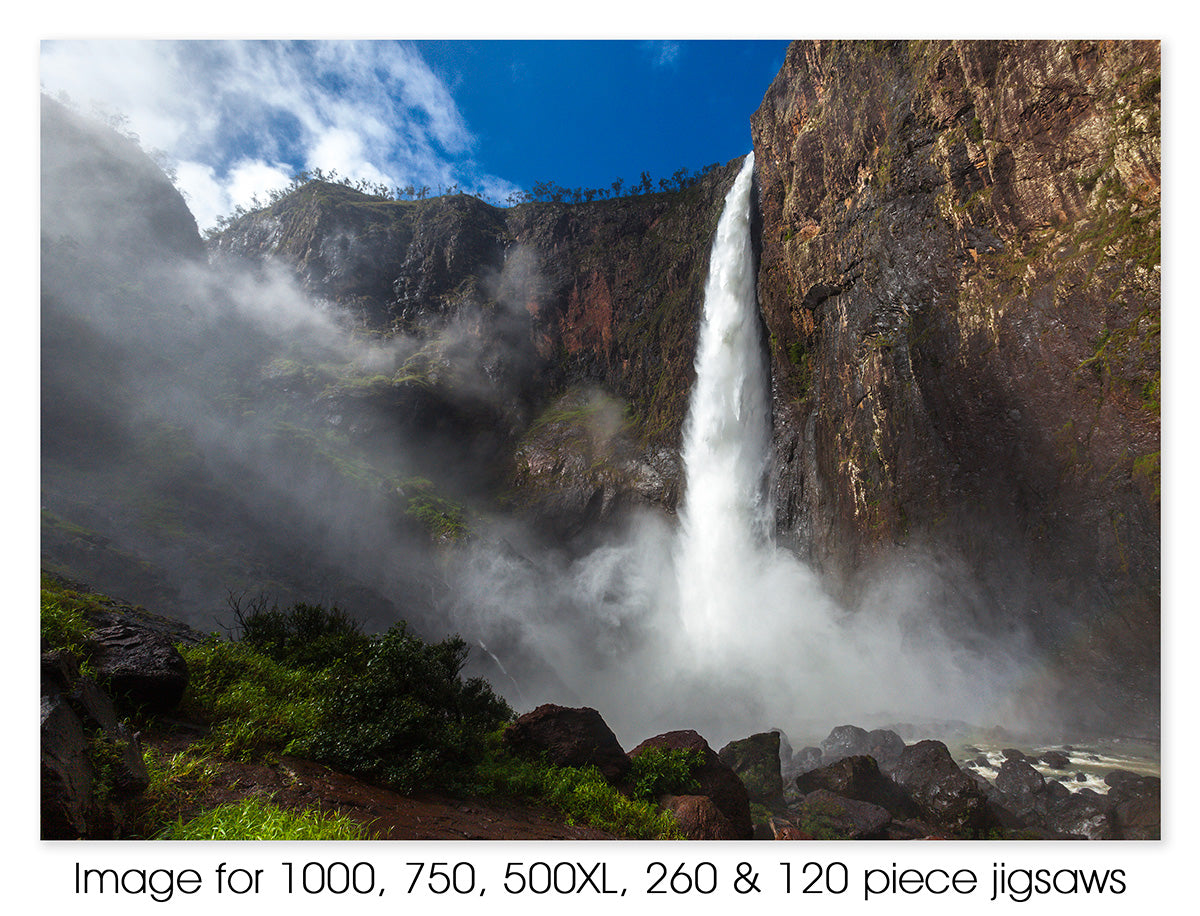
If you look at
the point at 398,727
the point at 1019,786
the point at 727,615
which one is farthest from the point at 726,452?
the point at 398,727

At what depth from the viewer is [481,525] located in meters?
28.9

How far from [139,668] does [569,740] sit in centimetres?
549

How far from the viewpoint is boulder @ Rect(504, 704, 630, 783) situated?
783 cm

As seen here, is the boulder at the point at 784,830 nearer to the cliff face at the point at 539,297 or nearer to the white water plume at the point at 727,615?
the white water plume at the point at 727,615

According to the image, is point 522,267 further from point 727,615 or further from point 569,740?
point 569,740

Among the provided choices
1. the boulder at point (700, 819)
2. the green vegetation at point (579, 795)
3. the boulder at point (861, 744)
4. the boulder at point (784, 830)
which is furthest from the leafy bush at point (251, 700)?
the boulder at point (861, 744)

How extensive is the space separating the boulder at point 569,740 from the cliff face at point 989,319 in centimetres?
955

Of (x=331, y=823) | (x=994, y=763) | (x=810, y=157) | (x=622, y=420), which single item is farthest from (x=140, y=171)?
(x=994, y=763)

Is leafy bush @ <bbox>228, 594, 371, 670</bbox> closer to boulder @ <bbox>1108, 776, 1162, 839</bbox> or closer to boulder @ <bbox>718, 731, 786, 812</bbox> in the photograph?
boulder @ <bbox>718, 731, 786, 812</bbox>

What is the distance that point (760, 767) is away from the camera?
1062cm

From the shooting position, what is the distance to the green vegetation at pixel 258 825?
3.72m

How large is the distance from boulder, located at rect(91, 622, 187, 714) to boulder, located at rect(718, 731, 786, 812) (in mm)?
8873
